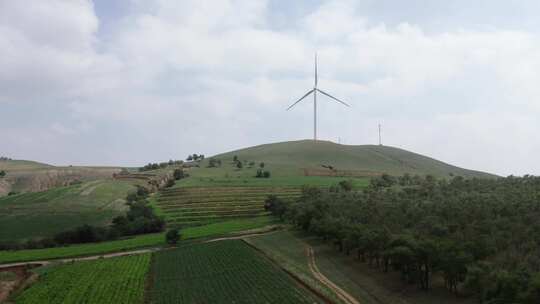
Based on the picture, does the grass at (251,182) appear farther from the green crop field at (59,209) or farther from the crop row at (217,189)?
the green crop field at (59,209)

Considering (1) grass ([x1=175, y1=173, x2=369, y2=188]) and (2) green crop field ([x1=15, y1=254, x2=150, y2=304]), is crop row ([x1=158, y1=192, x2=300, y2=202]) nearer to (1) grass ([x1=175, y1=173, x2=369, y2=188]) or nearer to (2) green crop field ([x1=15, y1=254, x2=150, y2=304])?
(1) grass ([x1=175, y1=173, x2=369, y2=188])

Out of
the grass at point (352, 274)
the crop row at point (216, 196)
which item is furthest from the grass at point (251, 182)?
the grass at point (352, 274)

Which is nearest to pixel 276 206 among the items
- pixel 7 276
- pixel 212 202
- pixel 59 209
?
pixel 212 202

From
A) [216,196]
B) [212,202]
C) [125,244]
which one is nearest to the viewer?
[125,244]

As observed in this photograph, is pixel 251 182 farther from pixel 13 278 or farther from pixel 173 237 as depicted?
pixel 13 278

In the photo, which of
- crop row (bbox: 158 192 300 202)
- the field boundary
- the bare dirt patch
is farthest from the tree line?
the field boundary

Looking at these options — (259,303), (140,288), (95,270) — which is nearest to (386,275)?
(259,303)
